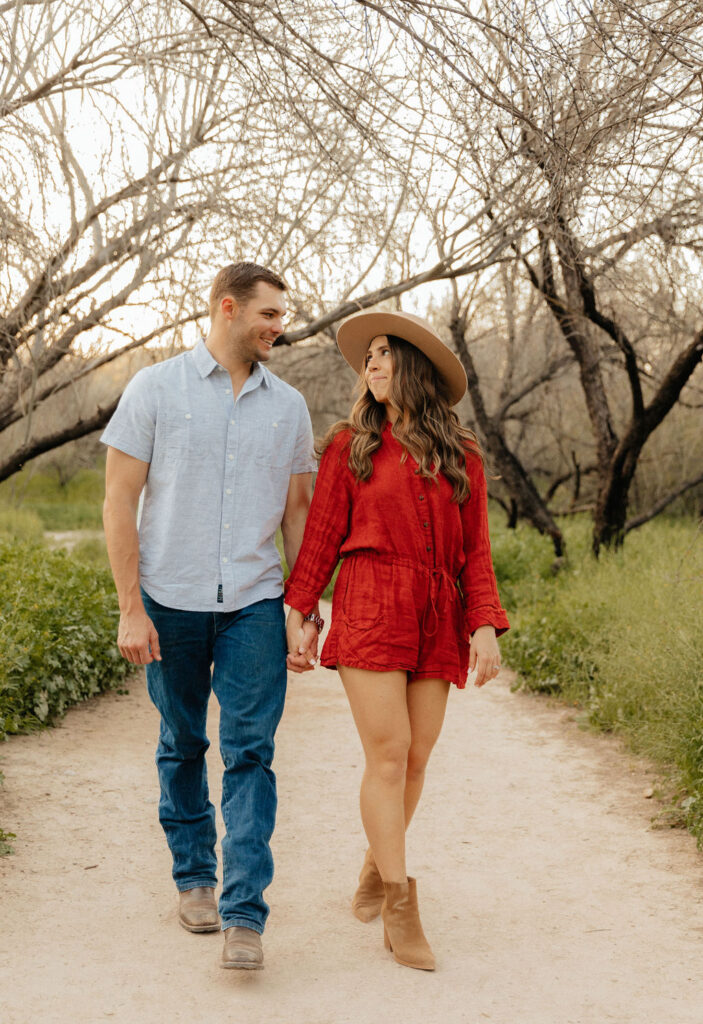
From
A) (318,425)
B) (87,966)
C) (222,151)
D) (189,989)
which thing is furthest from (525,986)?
(318,425)

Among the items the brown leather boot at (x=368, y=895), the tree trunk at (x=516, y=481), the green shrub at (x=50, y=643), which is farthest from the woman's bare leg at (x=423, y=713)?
the tree trunk at (x=516, y=481)

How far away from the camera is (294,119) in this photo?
19.7ft

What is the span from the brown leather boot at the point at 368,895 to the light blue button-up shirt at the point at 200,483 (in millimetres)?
1052

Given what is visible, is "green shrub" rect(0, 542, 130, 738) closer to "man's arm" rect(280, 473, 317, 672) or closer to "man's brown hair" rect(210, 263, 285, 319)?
"man's arm" rect(280, 473, 317, 672)

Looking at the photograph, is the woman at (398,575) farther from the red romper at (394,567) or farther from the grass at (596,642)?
the grass at (596,642)

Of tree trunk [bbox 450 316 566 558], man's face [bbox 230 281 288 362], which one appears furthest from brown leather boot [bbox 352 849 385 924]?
tree trunk [bbox 450 316 566 558]

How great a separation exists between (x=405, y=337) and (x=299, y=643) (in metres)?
1.10

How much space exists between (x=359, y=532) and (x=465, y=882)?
156cm

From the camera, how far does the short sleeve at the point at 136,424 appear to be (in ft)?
10.7

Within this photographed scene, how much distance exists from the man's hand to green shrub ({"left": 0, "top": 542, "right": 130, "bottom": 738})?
1.85m

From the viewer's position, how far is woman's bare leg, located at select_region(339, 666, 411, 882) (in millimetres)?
3242

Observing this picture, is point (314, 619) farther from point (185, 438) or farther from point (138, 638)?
point (185, 438)

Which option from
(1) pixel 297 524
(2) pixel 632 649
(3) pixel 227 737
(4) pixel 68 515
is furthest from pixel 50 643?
(4) pixel 68 515

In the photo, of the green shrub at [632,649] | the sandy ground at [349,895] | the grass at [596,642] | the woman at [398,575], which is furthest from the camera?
the grass at [596,642]
